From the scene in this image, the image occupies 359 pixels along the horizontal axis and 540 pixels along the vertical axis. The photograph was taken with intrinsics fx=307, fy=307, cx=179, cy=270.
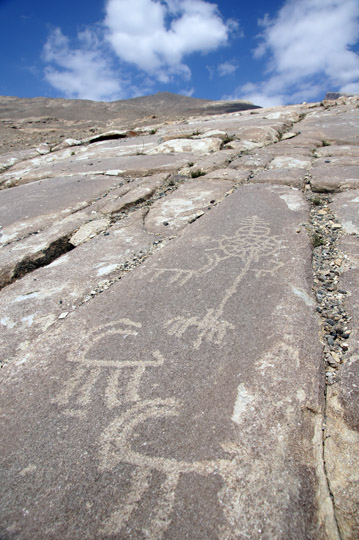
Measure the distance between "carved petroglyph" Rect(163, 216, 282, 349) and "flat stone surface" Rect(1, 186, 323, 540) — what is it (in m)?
0.01

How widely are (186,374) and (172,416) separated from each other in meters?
0.18

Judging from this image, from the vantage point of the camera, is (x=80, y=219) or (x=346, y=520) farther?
(x=80, y=219)

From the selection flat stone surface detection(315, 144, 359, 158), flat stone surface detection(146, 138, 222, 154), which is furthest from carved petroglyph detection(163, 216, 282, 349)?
flat stone surface detection(146, 138, 222, 154)

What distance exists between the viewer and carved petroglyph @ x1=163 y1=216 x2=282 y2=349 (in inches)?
56.6

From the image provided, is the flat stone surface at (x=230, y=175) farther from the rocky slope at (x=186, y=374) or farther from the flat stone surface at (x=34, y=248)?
the flat stone surface at (x=34, y=248)

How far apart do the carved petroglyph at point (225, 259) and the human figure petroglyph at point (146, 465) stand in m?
0.38

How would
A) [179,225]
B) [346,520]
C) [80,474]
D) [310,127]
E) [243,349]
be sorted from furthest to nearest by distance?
[310,127], [179,225], [243,349], [80,474], [346,520]

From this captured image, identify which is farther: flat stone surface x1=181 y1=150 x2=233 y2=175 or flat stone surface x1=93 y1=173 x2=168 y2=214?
flat stone surface x1=181 y1=150 x2=233 y2=175

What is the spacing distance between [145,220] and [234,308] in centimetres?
156

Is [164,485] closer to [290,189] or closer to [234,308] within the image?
[234,308]

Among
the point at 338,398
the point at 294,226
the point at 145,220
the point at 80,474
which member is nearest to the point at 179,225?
the point at 145,220

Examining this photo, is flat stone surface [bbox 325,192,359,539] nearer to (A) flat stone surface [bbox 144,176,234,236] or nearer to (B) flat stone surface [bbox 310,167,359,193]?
(A) flat stone surface [bbox 144,176,234,236]

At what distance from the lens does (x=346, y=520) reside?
2.71 feet

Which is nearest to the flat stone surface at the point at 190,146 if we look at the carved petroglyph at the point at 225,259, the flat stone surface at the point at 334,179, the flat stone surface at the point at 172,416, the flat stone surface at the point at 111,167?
the flat stone surface at the point at 111,167
